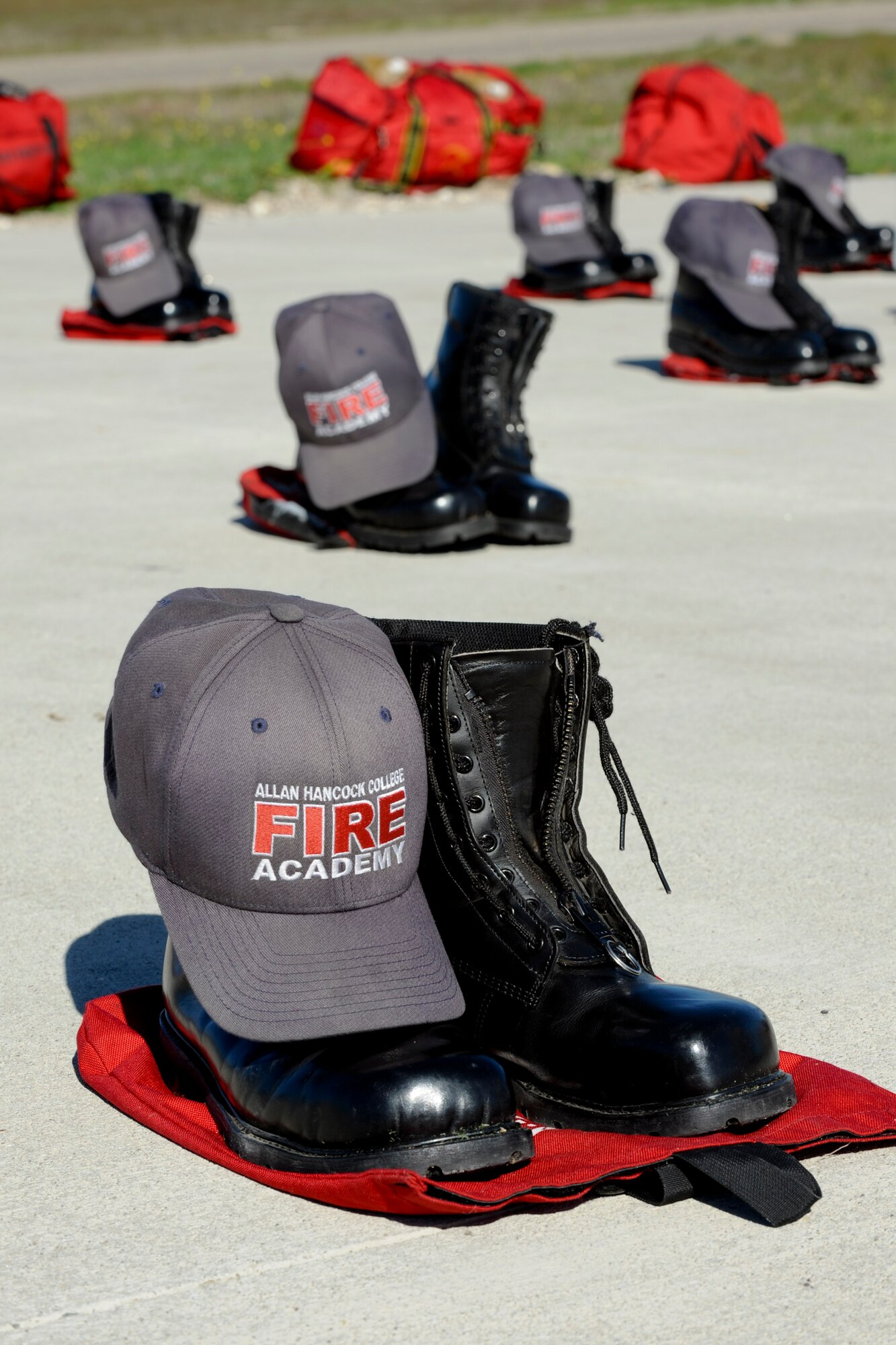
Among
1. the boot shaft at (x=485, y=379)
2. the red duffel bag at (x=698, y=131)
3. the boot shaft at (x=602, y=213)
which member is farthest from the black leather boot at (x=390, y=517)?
the red duffel bag at (x=698, y=131)

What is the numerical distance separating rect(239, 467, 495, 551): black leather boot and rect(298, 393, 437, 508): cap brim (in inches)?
1.9

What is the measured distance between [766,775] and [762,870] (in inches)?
21.1

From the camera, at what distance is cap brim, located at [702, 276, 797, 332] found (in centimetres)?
860

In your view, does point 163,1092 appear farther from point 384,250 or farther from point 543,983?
point 384,250

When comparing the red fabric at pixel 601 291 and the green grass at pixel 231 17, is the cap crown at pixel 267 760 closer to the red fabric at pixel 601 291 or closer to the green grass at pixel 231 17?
the red fabric at pixel 601 291

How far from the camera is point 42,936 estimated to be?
3.04 meters

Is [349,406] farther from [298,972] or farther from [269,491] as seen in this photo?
[298,972]

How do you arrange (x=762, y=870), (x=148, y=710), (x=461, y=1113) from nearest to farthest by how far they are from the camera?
1. (x=461, y=1113)
2. (x=148, y=710)
3. (x=762, y=870)

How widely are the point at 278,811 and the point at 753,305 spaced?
6.81 metres

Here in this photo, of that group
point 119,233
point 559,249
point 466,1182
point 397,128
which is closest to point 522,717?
point 466,1182

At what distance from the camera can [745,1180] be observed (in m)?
2.19

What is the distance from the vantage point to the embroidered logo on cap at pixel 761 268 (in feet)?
28.2

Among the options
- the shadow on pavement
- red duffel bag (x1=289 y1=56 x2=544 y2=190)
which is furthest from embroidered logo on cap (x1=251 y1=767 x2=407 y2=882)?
red duffel bag (x1=289 y1=56 x2=544 y2=190)

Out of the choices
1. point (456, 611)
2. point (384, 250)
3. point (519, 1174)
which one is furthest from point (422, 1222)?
point (384, 250)
